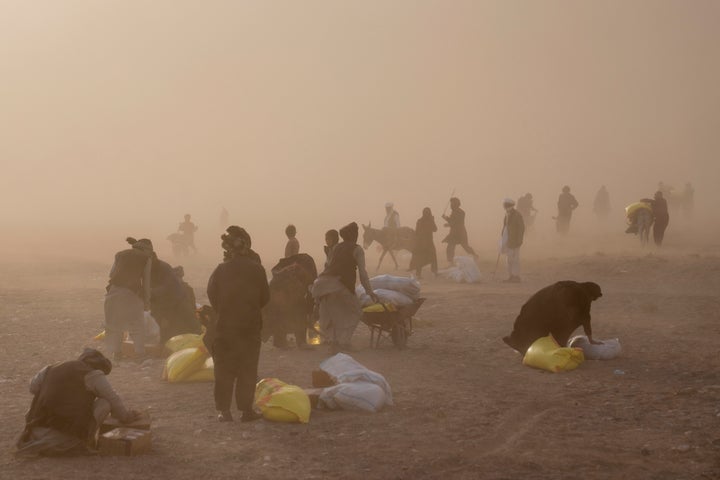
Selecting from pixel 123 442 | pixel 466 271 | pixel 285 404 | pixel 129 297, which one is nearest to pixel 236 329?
pixel 285 404

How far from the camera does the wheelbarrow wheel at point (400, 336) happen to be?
40.4 feet

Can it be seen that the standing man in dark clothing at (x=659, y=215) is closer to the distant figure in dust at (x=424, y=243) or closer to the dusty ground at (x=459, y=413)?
the distant figure in dust at (x=424, y=243)

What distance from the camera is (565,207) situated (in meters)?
33.7

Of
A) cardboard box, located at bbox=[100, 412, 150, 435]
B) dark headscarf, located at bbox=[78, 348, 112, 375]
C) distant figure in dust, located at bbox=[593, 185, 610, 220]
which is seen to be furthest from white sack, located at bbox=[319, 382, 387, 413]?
distant figure in dust, located at bbox=[593, 185, 610, 220]

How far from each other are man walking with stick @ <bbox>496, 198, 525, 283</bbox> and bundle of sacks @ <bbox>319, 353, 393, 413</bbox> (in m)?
11.1

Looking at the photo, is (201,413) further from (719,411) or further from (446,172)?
(446,172)

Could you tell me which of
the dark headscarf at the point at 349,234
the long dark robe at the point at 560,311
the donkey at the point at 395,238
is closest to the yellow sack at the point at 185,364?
the dark headscarf at the point at 349,234

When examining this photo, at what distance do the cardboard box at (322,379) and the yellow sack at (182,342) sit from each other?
9.51 ft

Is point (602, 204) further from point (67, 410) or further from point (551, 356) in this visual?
point (67, 410)

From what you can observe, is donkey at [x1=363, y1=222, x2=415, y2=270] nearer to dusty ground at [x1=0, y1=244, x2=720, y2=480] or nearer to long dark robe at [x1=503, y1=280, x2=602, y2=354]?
dusty ground at [x1=0, y1=244, x2=720, y2=480]

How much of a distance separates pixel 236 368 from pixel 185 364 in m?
2.00

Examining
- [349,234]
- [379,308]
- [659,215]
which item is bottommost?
[379,308]

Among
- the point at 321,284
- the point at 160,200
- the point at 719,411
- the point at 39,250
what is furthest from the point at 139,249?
the point at 160,200

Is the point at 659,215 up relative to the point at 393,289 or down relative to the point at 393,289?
up
